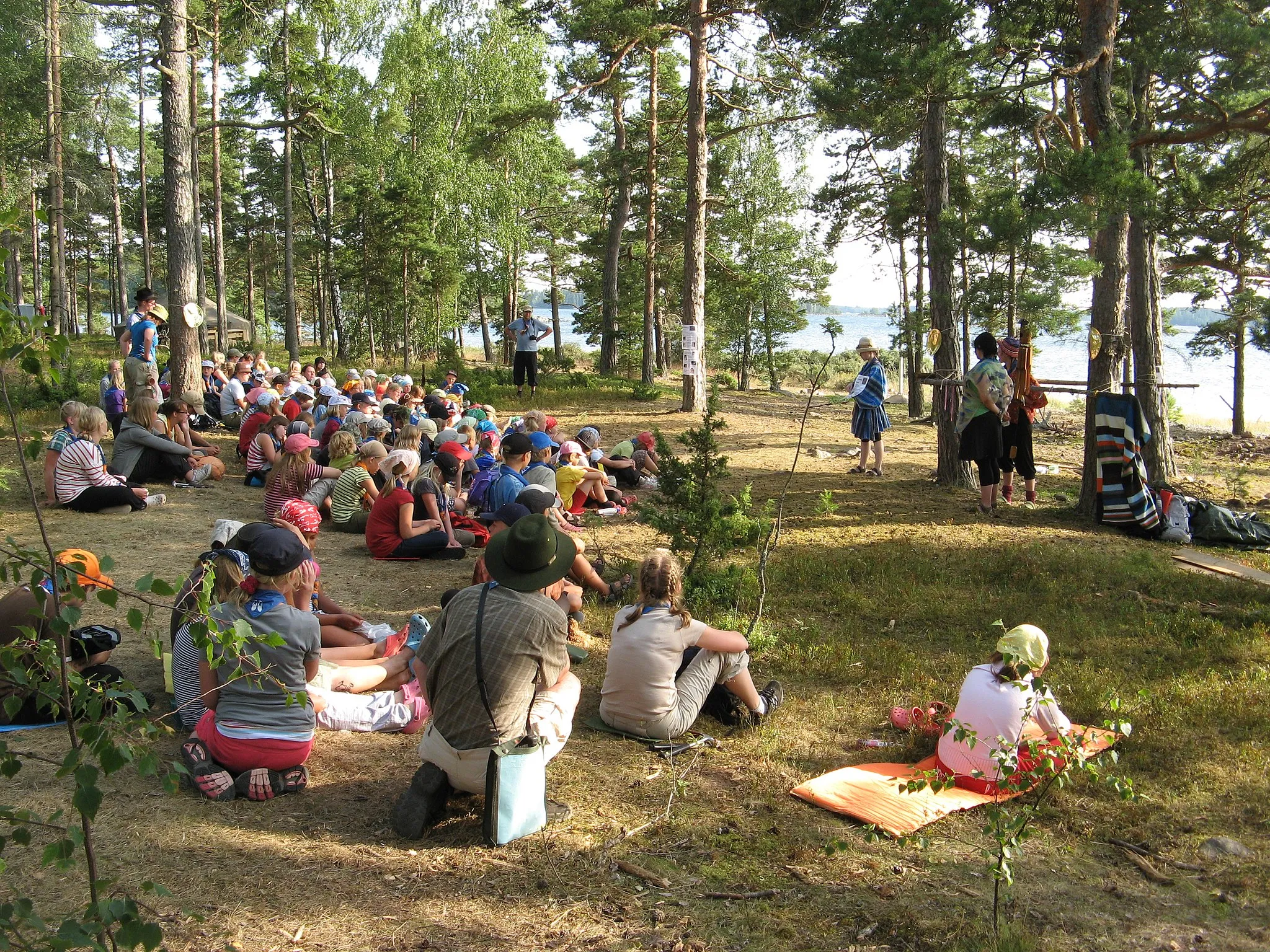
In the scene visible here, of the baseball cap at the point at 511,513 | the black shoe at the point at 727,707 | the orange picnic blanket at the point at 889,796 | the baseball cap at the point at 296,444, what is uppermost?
the baseball cap at the point at 296,444

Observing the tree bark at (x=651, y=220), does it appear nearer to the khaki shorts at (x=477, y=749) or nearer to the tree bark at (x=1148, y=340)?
the tree bark at (x=1148, y=340)

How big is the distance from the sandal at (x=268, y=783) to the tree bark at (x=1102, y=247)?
7.67 meters

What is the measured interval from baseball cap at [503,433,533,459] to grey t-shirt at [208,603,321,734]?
3953 mm

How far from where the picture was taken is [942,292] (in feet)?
35.2

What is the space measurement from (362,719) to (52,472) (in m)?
5.64

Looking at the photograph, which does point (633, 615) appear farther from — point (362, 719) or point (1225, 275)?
point (1225, 275)

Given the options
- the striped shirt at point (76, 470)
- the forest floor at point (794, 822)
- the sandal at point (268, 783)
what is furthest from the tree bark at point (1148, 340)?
the striped shirt at point (76, 470)

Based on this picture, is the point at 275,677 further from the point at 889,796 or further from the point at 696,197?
the point at 696,197

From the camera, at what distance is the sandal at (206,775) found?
3971 millimetres

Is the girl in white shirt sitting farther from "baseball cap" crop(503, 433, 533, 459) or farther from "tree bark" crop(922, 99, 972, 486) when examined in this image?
"tree bark" crop(922, 99, 972, 486)

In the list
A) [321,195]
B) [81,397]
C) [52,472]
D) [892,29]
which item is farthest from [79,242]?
[892,29]

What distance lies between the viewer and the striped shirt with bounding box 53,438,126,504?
849 centimetres

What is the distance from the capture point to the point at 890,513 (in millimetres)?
9703

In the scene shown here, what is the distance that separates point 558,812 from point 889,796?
1516 millimetres
